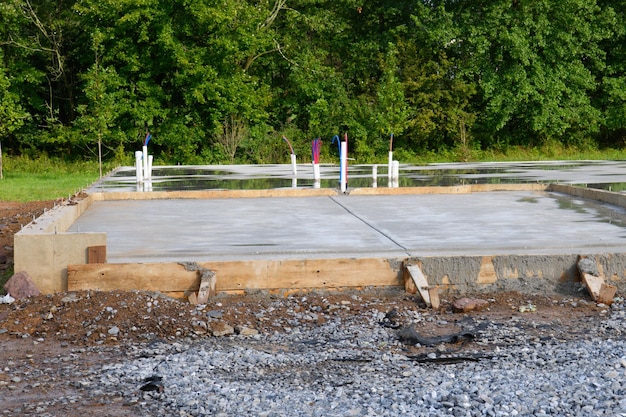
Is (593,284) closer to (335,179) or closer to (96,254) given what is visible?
(96,254)

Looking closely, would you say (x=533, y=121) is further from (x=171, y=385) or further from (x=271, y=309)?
(x=171, y=385)

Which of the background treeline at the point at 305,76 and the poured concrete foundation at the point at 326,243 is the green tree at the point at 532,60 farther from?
the poured concrete foundation at the point at 326,243

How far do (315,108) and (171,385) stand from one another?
26498mm

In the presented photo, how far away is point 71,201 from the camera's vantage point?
11.9 m

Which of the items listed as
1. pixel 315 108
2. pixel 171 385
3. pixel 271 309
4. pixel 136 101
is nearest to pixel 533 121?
pixel 315 108

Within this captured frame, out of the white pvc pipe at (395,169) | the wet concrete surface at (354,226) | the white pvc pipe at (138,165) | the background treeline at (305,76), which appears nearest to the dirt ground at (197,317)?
the wet concrete surface at (354,226)

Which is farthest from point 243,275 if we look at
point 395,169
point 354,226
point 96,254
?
point 395,169

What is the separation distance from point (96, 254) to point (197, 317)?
1216 mm

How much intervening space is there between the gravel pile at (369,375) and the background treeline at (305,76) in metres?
21.0

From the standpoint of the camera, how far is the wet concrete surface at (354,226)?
27.3 ft

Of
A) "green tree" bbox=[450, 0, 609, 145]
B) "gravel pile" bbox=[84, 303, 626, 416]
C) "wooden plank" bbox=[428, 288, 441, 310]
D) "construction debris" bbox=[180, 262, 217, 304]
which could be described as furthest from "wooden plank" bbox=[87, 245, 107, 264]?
"green tree" bbox=[450, 0, 609, 145]

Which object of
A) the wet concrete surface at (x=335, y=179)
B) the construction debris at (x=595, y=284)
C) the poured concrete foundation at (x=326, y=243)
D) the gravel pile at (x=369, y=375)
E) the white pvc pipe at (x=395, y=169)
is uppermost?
the white pvc pipe at (x=395, y=169)

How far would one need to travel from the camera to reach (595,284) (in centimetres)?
763

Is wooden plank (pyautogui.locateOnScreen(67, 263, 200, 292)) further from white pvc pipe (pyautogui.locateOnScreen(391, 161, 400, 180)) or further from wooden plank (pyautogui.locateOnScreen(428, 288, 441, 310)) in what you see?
white pvc pipe (pyautogui.locateOnScreen(391, 161, 400, 180))
